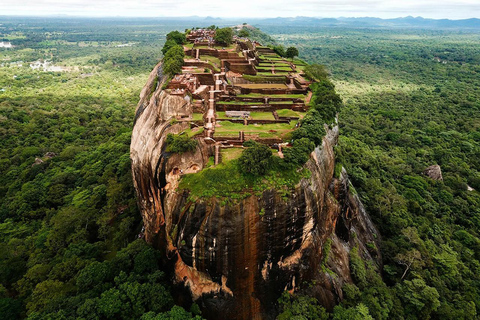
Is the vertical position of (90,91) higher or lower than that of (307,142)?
lower

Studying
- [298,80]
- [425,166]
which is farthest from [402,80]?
[298,80]

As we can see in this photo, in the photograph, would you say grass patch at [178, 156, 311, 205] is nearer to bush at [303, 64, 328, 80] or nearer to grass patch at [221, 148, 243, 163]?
grass patch at [221, 148, 243, 163]

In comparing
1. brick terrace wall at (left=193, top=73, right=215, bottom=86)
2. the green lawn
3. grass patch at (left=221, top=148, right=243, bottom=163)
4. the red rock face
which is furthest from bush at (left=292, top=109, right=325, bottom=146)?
the green lawn

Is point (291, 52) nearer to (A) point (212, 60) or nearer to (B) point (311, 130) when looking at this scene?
(A) point (212, 60)

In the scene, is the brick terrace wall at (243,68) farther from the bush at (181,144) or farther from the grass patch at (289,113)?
the bush at (181,144)

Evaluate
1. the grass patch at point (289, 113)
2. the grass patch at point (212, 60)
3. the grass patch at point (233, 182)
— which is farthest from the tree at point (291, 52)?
the grass patch at point (233, 182)

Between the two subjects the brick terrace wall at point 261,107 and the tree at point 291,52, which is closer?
the brick terrace wall at point 261,107

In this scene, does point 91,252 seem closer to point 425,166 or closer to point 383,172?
point 383,172
